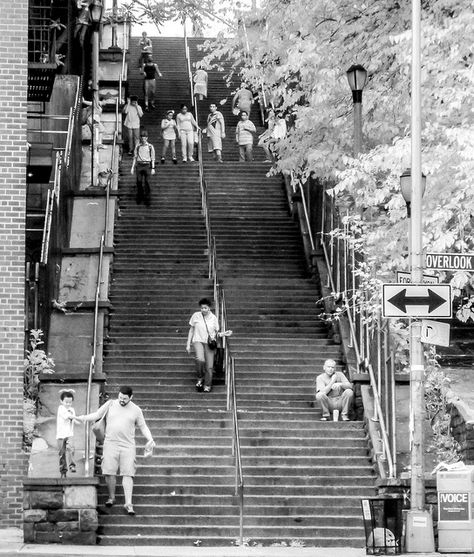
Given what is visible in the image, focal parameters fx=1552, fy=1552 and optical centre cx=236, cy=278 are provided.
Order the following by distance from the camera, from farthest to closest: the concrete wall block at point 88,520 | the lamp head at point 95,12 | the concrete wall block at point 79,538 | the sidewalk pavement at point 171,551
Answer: the lamp head at point 95,12 → the concrete wall block at point 88,520 → the concrete wall block at point 79,538 → the sidewalk pavement at point 171,551

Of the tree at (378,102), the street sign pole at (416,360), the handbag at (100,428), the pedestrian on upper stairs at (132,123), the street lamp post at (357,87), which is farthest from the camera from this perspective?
the pedestrian on upper stairs at (132,123)

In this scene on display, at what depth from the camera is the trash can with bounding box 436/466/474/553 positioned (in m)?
18.2

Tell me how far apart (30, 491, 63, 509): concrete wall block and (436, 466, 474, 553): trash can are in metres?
4.65

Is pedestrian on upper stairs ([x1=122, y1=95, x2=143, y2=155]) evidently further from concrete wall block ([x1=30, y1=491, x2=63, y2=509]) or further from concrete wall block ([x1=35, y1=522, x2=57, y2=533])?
concrete wall block ([x1=35, y1=522, x2=57, y2=533])

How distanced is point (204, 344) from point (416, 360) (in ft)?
20.1

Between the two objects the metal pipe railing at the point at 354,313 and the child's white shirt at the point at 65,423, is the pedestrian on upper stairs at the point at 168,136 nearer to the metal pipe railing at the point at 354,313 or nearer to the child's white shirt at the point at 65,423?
the metal pipe railing at the point at 354,313

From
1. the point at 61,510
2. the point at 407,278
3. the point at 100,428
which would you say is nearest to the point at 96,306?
the point at 100,428

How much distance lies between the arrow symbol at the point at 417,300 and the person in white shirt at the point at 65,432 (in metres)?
4.45

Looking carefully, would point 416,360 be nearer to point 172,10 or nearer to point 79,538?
point 79,538

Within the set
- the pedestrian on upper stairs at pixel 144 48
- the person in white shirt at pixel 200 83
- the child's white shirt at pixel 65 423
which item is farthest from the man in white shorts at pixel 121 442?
the pedestrian on upper stairs at pixel 144 48

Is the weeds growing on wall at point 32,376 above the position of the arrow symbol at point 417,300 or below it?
below

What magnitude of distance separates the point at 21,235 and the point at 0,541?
4.35 meters

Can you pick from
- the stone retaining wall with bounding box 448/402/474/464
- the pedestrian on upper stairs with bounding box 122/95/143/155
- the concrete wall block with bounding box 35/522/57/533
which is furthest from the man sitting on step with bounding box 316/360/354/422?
the pedestrian on upper stairs with bounding box 122/95/143/155

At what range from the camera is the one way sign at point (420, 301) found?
1853 centimetres
